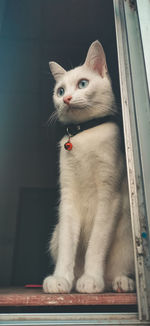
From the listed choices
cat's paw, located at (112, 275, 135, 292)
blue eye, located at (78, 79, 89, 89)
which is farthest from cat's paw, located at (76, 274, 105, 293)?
blue eye, located at (78, 79, 89, 89)

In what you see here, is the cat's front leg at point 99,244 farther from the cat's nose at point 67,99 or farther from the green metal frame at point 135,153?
the cat's nose at point 67,99

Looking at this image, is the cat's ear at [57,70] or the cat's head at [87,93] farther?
the cat's ear at [57,70]

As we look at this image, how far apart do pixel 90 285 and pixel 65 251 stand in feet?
0.72

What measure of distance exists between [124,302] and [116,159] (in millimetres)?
713

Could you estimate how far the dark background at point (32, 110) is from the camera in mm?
2076

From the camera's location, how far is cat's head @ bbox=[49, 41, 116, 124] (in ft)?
4.77

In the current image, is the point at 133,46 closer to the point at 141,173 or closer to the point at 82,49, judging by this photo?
the point at 141,173

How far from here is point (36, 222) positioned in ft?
7.71

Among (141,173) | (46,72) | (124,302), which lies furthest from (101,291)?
(46,72)

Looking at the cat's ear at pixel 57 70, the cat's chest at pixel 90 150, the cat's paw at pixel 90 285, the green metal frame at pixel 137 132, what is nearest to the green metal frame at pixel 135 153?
the green metal frame at pixel 137 132

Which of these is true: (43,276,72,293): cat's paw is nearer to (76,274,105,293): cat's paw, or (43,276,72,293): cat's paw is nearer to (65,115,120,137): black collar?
(76,274,105,293): cat's paw

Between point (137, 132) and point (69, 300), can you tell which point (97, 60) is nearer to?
point (137, 132)

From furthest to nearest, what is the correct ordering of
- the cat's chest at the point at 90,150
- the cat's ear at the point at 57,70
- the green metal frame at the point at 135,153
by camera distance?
the cat's ear at the point at 57,70 < the cat's chest at the point at 90,150 < the green metal frame at the point at 135,153

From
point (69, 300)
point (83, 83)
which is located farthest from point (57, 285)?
A: point (83, 83)
